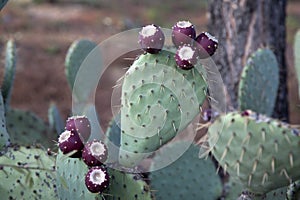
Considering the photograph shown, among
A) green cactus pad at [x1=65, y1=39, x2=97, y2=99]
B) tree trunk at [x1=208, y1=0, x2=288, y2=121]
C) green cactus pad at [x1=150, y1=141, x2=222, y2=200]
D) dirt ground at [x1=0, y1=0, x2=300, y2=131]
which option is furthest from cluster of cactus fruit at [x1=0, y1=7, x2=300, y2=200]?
dirt ground at [x1=0, y1=0, x2=300, y2=131]

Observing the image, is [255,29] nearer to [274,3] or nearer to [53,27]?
[274,3]

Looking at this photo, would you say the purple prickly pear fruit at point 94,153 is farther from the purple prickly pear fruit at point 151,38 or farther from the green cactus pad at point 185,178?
the green cactus pad at point 185,178

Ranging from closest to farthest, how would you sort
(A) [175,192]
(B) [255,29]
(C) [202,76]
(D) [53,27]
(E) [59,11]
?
(C) [202,76] < (A) [175,192] < (B) [255,29] < (D) [53,27] < (E) [59,11]

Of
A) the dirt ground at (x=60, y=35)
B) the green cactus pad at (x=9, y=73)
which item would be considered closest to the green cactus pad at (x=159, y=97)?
the green cactus pad at (x=9, y=73)

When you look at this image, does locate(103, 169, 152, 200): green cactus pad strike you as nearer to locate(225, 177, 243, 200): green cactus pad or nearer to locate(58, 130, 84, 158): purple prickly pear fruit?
locate(58, 130, 84, 158): purple prickly pear fruit

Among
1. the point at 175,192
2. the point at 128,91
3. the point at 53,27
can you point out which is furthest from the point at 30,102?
the point at 128,91

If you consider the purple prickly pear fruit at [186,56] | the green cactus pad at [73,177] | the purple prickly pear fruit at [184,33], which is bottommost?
the green cactus pad at [73,177]

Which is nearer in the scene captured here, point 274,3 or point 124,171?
point 124,171
